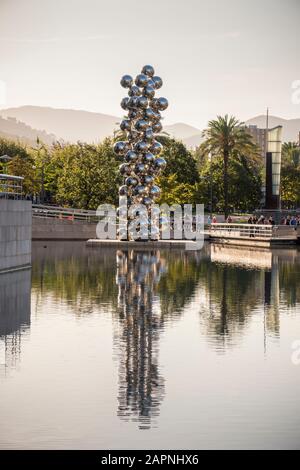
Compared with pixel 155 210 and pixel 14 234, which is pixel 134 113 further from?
pixel 14 234

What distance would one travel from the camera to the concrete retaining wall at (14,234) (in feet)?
108

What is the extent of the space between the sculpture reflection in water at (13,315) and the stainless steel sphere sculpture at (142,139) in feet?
58.6

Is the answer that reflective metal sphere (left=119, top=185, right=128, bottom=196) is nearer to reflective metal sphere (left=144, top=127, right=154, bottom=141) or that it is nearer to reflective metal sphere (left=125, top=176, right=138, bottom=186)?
reflective metal sphere (left=125, top=176, right=138, bottom=186)

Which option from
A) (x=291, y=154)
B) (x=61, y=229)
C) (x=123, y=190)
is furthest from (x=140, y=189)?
(x=291, y=154)

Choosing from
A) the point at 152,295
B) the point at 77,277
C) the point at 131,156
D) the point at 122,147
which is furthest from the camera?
the point at 122,147

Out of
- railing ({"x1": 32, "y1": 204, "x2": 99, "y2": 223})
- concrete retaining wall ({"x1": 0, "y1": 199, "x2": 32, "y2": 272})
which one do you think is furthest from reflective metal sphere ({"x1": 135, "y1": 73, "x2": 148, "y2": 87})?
railing ({"x1": 32, "y1": 204, "x2": 99, "y2": 223})

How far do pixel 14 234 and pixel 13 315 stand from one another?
13.1 meters

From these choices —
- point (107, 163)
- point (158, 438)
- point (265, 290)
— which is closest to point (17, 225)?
point (265, 290)

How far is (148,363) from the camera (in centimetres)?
1584

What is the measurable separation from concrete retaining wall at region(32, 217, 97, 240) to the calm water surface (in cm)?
3528

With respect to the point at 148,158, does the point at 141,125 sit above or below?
above

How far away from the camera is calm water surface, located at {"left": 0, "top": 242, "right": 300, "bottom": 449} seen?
37.9ft
